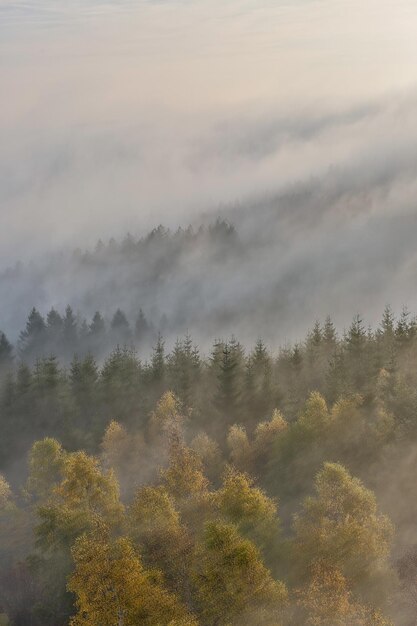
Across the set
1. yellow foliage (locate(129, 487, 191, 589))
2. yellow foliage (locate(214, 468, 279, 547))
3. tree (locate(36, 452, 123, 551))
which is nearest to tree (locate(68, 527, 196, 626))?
yellow foliage (locate(129, 487, 191, 589))

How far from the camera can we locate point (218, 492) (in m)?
66.3

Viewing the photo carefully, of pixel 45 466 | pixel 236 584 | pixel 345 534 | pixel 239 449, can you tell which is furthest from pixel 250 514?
pixel 45 466

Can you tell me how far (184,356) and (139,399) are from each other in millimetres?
13518

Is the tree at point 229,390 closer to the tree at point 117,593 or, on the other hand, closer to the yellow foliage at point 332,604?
the yellow foliage at point 332,604

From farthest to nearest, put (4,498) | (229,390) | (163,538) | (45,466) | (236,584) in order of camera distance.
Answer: (229,390)
(4,498)
(45,466)
(163,538)
(236,584)

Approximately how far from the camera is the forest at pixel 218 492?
4994 centimetres

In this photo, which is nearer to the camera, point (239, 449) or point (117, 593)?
point (117, 593)

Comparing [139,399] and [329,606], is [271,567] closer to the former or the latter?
[329,606]

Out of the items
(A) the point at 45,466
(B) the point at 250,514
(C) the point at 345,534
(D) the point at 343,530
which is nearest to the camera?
(C) the point at 345,534

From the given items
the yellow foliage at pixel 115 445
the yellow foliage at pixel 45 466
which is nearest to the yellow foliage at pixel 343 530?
the yellow foliage at pixel 45 466

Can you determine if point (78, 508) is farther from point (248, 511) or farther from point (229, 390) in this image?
point (229, 390)

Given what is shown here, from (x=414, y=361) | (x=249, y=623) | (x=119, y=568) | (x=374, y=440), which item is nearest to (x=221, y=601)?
(x=249, y=623)

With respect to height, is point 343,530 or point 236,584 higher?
point 343,530

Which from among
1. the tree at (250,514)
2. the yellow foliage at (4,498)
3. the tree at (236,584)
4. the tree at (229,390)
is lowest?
the tree at (236,584)
